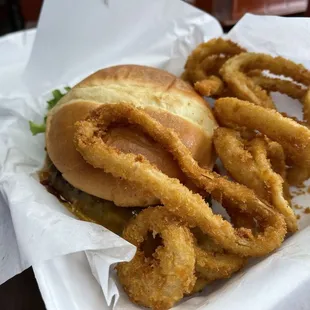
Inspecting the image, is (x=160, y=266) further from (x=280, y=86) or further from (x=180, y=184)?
(x=280, y=86)

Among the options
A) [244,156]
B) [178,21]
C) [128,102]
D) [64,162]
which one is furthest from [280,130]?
[178,21]

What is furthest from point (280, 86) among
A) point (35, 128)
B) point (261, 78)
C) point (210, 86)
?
point (35, 128)

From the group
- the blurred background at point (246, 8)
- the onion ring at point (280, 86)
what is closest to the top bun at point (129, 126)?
the onion ring at point (280, 86)

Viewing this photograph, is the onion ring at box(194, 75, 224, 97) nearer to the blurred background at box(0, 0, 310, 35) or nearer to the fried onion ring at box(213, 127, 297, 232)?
the fried onion ring at box(213, 127, 297, 232)

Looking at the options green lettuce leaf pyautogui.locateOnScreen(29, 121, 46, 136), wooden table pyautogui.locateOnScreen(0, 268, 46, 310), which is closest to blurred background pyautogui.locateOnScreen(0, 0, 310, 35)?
green lettuce leaf pyautogui.locateOnScreen(29, 121, 46, 136)

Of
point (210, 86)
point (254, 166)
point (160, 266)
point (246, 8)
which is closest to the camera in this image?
point (160, 266)

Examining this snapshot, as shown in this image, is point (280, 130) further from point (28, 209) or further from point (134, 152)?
point (28, 209)
